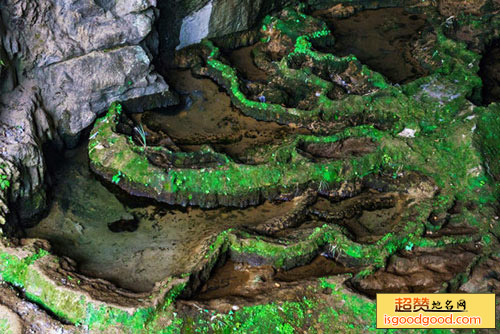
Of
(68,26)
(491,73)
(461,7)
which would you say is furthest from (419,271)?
(461,7)

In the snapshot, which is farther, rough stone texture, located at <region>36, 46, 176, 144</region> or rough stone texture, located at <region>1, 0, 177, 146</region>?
rough stone texture, located at <region>36, 46, 176, 144</region>

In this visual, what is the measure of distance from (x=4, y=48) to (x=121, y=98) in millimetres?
2569

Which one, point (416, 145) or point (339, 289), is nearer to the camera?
point (339, 289)

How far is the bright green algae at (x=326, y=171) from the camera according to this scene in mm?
7043

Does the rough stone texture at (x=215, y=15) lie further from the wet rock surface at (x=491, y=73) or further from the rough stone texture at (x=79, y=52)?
the wet rock surface at (x=491, y=73)

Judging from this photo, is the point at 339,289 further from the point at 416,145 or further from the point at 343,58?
the point at 343,58

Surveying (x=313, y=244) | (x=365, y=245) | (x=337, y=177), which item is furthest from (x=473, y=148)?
(x=313, y=244)

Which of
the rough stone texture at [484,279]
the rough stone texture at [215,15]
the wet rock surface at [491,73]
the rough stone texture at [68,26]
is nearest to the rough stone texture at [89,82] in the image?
the rough stone texture at [68,26]

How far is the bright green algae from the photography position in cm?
704

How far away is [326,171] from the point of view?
382 inches

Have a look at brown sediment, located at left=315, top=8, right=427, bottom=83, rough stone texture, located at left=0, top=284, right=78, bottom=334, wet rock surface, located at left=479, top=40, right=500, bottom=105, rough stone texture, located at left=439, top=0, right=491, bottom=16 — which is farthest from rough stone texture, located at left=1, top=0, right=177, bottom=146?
rough stone texture, located at left=439, top=0, right=491, bottom=16

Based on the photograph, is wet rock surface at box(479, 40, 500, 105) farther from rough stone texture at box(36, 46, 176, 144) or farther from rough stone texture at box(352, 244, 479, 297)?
rough stone texture at box(36, 46, 176, 144)

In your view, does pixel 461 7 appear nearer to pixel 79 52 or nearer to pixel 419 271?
pixel 419 271

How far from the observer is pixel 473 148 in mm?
9688
